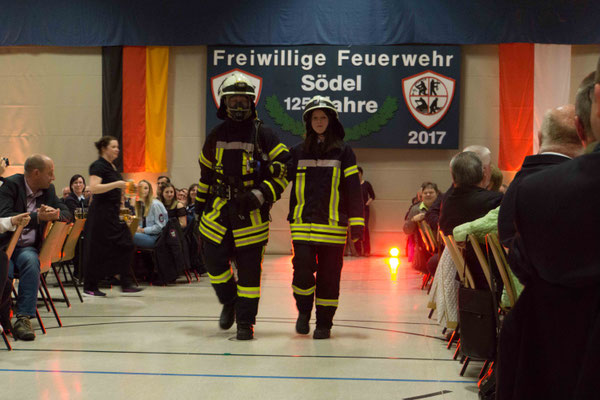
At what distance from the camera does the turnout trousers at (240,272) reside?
5273mm

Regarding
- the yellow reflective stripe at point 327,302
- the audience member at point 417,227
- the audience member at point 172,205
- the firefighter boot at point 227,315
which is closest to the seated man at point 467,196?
the yellow reflective stripe at point 327,302

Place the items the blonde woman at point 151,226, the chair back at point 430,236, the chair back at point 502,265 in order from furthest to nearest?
the blonde woman at point 151,226
the chair back at point 430,236
the chair back at point 502,265

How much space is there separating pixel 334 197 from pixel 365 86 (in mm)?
7326

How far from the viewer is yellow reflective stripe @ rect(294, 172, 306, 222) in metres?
5.41

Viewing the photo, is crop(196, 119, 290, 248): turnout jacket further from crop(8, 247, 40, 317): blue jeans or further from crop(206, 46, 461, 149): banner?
crop(206, 46, 461, 149): banner

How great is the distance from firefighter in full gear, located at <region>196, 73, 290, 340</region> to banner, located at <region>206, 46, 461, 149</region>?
23.2ft

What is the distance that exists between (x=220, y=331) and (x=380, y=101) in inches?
295

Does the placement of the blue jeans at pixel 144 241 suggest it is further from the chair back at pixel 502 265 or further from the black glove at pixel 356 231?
the chair back at pixel 502 265

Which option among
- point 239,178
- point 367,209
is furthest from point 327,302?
point 367,209

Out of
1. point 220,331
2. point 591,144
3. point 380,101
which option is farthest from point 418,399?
point 380,101

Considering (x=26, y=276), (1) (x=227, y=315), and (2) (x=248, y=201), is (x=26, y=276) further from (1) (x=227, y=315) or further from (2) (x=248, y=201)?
(2) (x=248, y=201)

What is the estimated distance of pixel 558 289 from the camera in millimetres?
1411

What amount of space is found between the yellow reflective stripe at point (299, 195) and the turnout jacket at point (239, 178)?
103 mm

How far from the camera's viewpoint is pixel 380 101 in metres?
12.4
